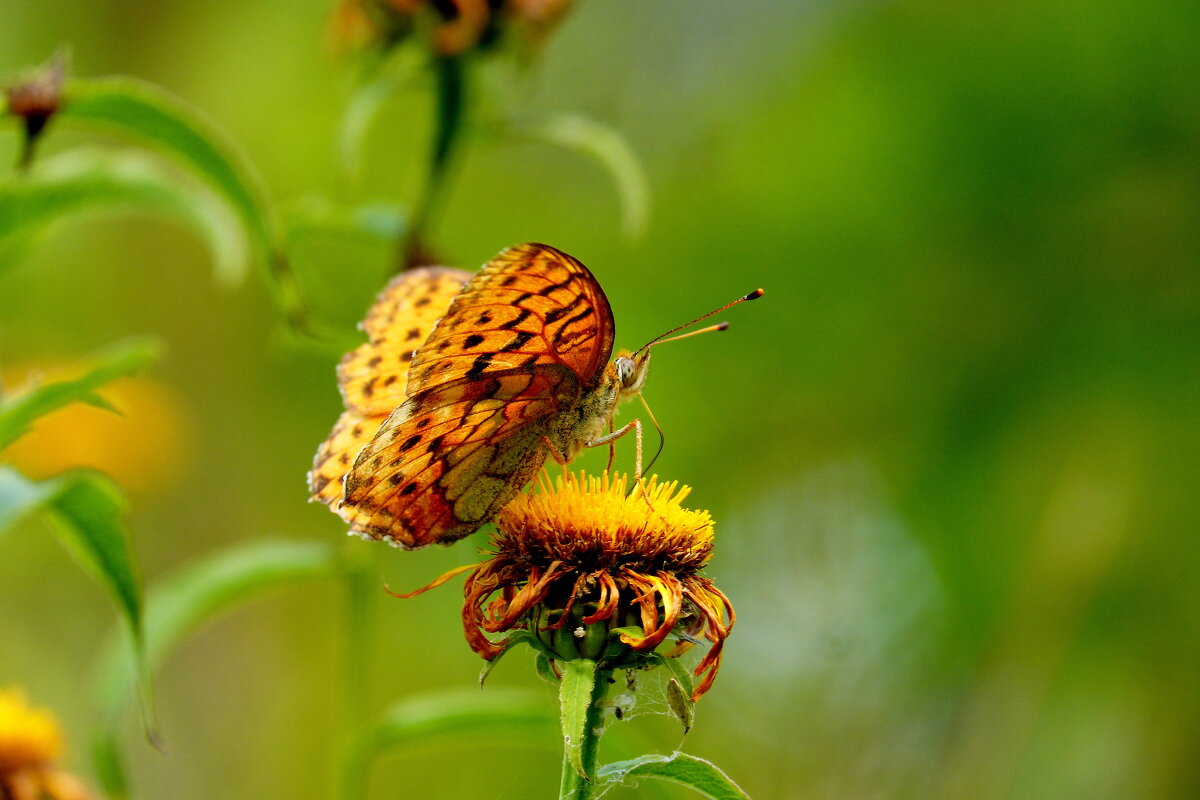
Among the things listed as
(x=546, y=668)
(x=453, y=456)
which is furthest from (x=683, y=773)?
(x=453, y=456)

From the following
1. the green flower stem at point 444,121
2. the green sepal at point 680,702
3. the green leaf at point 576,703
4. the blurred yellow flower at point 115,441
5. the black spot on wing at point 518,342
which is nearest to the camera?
the green leaf at point 576,703

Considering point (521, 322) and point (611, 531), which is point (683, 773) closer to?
point (611, 531)

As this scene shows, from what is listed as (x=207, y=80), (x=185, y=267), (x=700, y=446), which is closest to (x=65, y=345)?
(x=185, y=267)

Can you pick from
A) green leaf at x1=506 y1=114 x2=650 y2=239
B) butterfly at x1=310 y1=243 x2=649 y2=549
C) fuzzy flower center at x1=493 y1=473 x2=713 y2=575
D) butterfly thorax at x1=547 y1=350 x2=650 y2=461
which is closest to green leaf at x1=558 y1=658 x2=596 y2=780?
fuzzy flower center at x1=493 y1=473 x2=713 y2=575

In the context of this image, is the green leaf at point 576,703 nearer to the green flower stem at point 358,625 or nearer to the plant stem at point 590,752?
the plant stem at point 590,752

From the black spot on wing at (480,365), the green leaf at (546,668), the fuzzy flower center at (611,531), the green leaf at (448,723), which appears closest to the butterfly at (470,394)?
the black spot on wing at (480,365)

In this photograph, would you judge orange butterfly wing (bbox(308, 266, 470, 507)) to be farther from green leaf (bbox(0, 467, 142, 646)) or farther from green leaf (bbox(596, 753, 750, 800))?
green leaf (bbox(596, 753, 750, 800))
